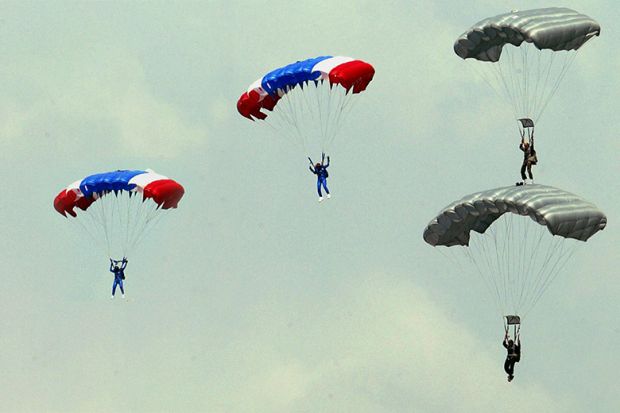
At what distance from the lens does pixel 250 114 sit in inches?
2896

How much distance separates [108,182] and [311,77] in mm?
7317

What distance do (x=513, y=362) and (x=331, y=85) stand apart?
10.9 meters

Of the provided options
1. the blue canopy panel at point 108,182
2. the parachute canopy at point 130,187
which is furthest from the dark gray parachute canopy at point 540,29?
the blue canopy panel at point 108,182

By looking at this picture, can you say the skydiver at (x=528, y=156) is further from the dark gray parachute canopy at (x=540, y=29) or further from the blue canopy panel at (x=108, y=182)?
the blue canopy panel at (x=108, y=182)

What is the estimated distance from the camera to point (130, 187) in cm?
7250

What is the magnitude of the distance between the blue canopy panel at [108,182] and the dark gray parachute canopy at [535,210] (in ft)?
38.0

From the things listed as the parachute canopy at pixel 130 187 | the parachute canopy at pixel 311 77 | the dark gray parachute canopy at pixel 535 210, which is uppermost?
the parachute canopy at pixel 311 77

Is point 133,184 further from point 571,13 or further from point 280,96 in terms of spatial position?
point 571,13

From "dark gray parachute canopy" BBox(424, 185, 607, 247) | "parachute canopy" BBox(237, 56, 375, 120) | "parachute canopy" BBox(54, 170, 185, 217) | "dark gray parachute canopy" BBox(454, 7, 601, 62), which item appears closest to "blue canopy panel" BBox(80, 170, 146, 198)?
"parachute canopy" BBox(54, 170, 185, 217)

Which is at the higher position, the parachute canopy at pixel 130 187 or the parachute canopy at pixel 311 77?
the parachute canopy at pixel 311 77

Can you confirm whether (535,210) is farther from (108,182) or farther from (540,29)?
(108,182)

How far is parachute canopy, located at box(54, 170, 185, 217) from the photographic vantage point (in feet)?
237

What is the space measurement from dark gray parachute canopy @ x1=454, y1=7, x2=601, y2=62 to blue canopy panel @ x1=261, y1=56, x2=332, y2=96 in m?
5.74

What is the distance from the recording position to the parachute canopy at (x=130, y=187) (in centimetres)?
7212
